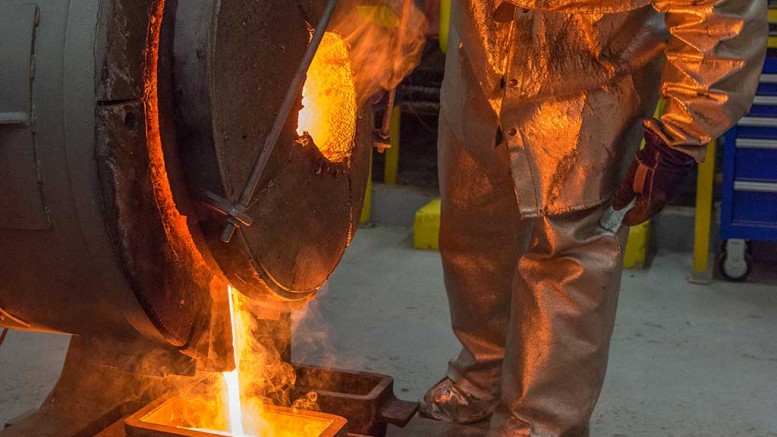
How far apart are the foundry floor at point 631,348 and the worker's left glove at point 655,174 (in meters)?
0.71

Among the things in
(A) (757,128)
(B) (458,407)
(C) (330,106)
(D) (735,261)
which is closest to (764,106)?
(A) (757,128)

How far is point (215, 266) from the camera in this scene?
1.49m

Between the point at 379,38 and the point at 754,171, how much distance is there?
6.95 feet

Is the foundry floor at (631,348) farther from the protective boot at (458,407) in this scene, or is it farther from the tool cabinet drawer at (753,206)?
the tool cabinet drawer at (753,206)

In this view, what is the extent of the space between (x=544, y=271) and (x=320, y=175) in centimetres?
50

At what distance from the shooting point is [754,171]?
351 cm

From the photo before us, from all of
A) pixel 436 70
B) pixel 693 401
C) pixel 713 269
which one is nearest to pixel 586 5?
pixel 693 401

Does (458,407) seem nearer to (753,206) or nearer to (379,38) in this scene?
(379,38)

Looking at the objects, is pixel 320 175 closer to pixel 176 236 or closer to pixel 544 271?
pixel 176 236

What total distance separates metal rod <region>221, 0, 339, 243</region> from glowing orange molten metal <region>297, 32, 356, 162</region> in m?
0.27

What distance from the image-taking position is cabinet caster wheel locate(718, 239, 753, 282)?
12.0 ft

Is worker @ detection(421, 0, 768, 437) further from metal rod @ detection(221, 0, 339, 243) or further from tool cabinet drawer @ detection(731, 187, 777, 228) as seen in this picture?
tool cabinet drawer @ detection(731, 187, 777, 228)

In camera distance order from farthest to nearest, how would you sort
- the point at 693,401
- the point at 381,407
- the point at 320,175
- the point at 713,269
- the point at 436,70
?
the point at 436,70
the point at 713,269
the point at 693,401
the point at 381,407
the point at 320,175

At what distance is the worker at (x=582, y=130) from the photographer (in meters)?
1.64
